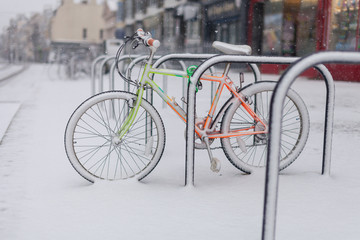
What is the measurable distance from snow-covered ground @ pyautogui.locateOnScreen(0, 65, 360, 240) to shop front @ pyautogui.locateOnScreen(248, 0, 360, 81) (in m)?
10.7

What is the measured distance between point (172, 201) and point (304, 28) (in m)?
15.0

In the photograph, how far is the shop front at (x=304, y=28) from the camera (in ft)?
45.6

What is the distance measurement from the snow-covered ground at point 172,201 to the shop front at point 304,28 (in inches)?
422

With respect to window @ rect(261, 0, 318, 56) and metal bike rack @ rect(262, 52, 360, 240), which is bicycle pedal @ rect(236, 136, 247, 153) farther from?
window @ rect(261, 0, 318, 56)

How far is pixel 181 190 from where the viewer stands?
304 centimetres

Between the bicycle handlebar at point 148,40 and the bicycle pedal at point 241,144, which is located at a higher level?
the bicycle handlebar at point 148,40

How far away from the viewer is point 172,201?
2834 millimetres

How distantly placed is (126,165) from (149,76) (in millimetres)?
886

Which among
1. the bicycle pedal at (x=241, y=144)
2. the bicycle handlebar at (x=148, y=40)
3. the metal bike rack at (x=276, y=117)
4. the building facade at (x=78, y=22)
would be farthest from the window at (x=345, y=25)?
the building facade at (x=78, y=22)

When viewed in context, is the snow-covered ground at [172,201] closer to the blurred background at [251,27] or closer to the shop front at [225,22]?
the blurred background at [251,27]

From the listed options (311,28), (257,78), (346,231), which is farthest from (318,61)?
(311,28)

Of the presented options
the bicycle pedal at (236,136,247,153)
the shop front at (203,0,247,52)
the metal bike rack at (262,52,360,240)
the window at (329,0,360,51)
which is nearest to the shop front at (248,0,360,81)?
the window at (329,0,360,51)

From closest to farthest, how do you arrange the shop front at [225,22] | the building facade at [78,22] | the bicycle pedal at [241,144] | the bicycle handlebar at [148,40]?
the bicycle handlebar at [148,40] → the bicycle pedal at [241,144] → the shop front at [225,22] → the building facade at [78,22]

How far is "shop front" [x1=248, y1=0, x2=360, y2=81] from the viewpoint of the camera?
1391 centimetres
